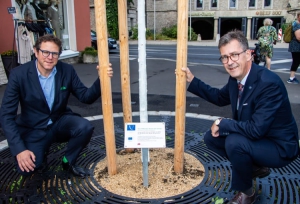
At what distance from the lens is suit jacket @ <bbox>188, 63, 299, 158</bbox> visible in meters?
2.42

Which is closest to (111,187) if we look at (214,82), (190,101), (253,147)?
(253,147)

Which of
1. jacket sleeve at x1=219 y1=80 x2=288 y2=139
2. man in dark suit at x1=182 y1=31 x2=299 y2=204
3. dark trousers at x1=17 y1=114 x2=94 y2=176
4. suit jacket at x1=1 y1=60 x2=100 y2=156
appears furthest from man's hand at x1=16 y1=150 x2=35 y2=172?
jacket sleeve at x1=219 y1=80 x2=288 y2=139

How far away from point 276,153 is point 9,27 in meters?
8.78

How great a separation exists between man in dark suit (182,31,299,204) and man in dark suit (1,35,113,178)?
1.21 metres

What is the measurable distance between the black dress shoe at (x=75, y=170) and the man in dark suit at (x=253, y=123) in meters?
1.54

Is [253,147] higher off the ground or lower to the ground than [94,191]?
higher

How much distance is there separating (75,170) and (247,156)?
1.77 m

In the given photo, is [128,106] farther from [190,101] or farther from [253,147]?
[190,101]

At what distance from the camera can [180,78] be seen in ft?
9.67

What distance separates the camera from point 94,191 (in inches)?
115

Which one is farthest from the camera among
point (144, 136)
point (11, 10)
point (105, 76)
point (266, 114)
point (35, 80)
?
point (11, 10)

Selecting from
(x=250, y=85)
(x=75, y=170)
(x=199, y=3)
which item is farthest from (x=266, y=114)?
(x=199, y=3)

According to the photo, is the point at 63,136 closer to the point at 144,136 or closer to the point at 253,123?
the point at 144,136

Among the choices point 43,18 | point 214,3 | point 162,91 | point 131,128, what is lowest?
point 162,91
